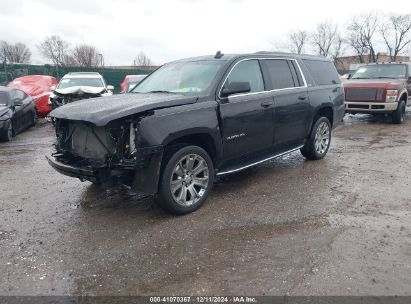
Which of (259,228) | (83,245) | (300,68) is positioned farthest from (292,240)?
(300,68)

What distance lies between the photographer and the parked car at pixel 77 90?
484 inches

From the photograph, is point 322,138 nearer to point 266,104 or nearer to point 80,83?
point 266,104

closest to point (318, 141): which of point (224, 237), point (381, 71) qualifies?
point (224, 237)

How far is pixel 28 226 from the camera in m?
4.30

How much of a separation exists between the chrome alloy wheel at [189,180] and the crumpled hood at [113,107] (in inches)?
27.1

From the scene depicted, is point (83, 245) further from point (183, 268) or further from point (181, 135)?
point (181, 135)

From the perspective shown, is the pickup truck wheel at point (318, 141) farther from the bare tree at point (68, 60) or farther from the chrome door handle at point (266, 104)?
the bare tree at point (68, 60)

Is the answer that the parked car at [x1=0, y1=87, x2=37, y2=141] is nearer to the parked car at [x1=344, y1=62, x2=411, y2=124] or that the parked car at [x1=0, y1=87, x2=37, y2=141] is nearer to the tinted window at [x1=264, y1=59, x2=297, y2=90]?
the tinted window at [x1=264, y1=59, x2=297, y2=90]

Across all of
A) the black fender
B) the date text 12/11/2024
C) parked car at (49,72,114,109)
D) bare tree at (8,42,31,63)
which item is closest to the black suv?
the black fender

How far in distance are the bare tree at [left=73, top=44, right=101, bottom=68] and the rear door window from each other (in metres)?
53.7

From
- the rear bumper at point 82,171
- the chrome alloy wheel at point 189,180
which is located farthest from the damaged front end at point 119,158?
the chrome alloy wheel at point 189,180

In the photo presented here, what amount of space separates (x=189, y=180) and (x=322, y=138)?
361 cm

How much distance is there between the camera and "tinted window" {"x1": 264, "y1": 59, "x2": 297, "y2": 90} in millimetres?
5738

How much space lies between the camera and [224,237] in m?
3.96
